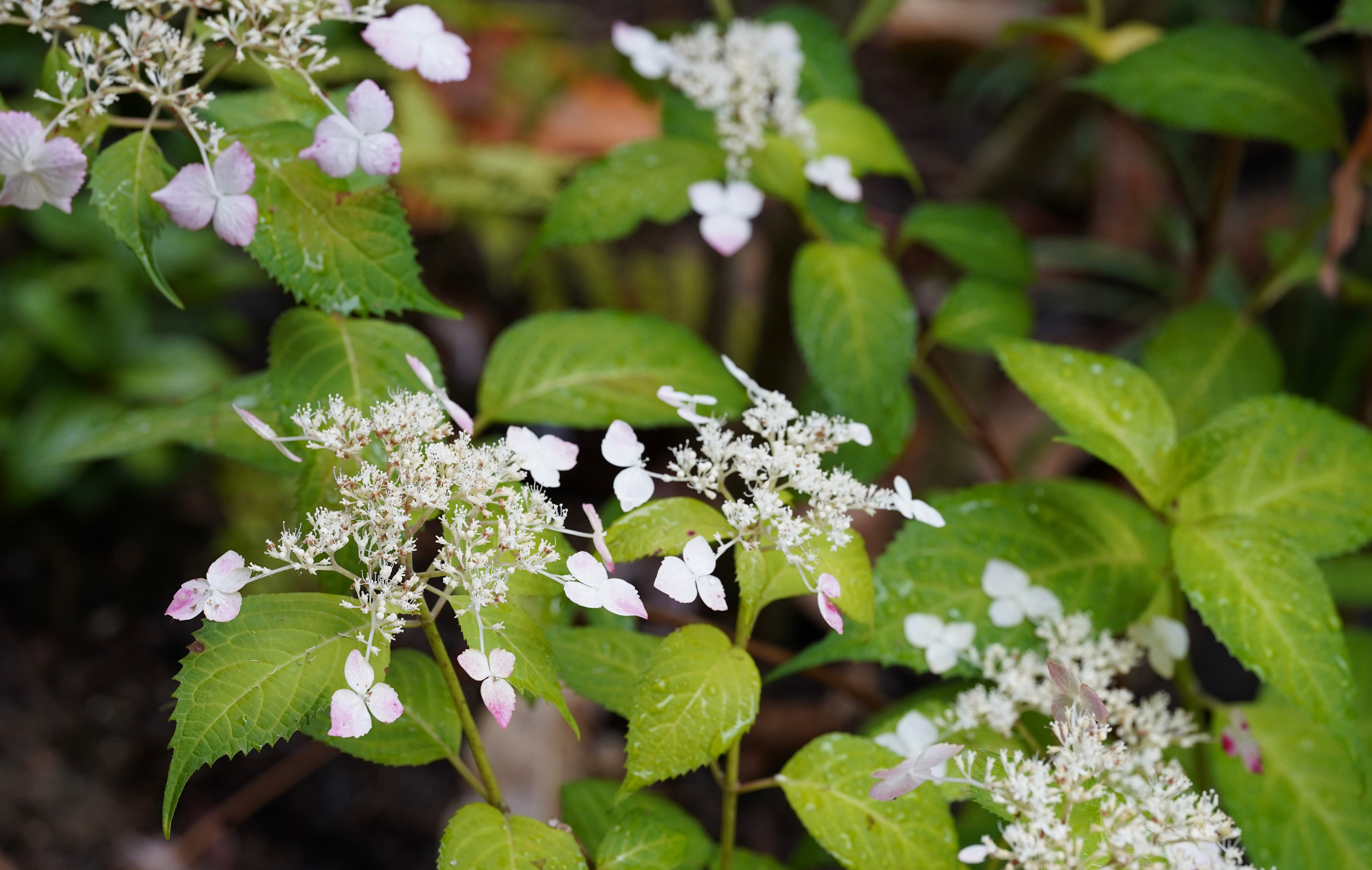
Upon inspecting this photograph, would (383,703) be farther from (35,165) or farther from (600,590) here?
(35,165)

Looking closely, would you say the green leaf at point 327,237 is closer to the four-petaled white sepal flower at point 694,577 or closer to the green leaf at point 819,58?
the four-petaled white sepal flower at point 694,577

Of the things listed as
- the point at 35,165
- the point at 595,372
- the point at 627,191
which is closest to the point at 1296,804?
the point at 595,372

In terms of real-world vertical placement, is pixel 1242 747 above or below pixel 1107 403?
below

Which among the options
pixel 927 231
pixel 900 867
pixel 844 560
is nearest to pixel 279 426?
pixel 844 560

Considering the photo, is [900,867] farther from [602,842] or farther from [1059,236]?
[1059,236]

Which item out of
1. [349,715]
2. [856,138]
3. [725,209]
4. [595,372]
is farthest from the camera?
[856,138]

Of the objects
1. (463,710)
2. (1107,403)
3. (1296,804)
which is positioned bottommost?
(1296,804)
